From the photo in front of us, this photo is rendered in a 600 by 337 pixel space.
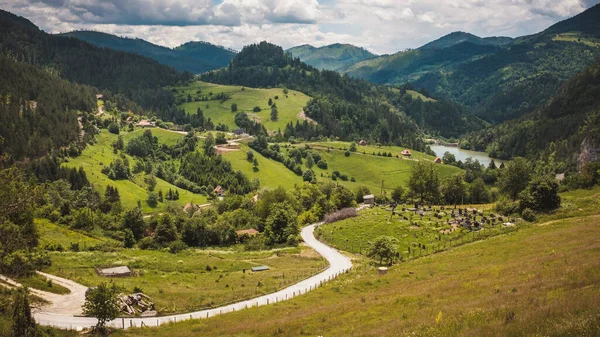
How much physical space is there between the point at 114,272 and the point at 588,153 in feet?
622

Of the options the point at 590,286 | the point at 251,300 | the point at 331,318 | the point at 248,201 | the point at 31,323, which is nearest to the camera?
the point at 590,286

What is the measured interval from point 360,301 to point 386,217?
2248 inches

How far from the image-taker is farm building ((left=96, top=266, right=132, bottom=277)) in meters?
60.0

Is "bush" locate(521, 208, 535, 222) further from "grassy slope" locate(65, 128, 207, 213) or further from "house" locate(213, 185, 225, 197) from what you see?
"house" locate(213, 185, 225, 197)

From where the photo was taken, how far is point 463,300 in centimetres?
3209

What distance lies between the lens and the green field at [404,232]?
237 feet

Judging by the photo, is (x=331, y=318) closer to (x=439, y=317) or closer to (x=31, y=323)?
(x=439, y=317)

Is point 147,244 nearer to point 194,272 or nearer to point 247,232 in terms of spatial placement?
point 247,232

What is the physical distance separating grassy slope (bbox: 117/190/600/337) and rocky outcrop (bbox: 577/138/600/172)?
471ft

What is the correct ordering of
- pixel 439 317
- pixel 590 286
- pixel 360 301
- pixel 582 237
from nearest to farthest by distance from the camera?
1. pixel 590 286
2. pixel 439 317
3. pixel 360 301
4. pixel 582 237

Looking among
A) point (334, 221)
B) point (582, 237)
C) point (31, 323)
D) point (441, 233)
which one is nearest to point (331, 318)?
point (31, 323)

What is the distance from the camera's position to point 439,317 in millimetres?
26891

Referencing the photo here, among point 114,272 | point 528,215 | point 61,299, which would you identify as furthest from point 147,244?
point 528,215

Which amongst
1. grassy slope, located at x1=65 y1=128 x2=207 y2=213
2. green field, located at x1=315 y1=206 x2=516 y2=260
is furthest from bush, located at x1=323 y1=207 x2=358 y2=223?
grassy slope, located at x1=65 y1=128 x2=207 y2=213
